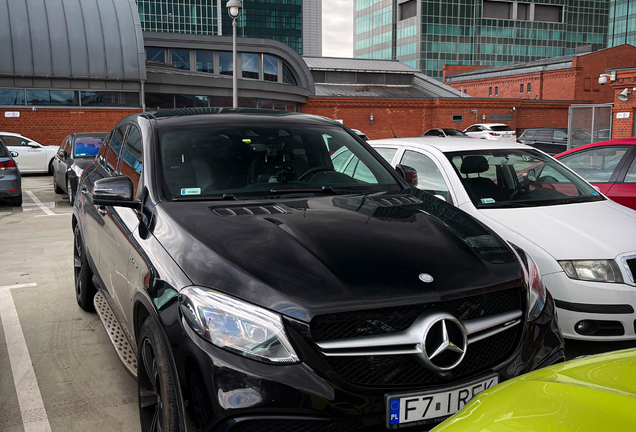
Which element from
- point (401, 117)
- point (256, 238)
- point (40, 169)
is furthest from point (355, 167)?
point (401, 117)

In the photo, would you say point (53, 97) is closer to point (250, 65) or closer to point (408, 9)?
point (250, 65)

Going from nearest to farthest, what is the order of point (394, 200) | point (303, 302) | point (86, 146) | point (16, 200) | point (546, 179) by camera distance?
1. point (303, 302)
2. point (394, 200)
3. point (546, 179)
4. point (16, 200)
5. point (86, 146)

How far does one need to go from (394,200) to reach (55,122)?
81.6 ft

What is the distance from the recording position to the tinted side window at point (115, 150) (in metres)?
4.22

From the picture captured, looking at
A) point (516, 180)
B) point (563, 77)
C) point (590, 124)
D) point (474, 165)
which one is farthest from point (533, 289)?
point (563, 77)

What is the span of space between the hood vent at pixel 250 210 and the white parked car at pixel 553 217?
6.96ft

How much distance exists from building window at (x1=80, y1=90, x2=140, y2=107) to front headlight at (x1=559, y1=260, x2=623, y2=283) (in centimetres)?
2462

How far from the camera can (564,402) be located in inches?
56.6

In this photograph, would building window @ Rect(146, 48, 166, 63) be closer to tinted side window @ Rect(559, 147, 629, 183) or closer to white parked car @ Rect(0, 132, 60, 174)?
white parked car @ Rect(0, 132, 60, 174)

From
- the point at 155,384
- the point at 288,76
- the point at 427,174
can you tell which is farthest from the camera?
the point at 288,76

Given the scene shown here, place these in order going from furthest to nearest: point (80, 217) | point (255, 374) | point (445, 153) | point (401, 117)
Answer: point (401, 117) → point (445, 153) → point (80, 217) → point (255, 374)

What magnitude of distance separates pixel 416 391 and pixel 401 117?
37.2 m

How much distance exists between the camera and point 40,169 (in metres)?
20.0

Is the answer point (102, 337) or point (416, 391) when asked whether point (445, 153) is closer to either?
point (102, 337)
